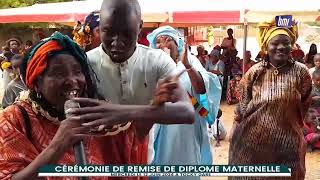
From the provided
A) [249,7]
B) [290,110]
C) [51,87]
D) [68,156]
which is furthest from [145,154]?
[249,7]

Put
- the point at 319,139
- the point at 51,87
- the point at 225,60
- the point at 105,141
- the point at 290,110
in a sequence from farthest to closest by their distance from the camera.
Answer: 1. the point at 225,60
2. the point at 319,139
3. the point at 290,110
4. the point at 105,141
5. the point at 51,87

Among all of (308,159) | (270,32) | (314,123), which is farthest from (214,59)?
(270,32)

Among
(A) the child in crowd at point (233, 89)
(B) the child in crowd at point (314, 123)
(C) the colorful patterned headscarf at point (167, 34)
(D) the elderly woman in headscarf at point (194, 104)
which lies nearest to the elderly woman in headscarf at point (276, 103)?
(D) the elderly woman in headscarf at point (194, 104)

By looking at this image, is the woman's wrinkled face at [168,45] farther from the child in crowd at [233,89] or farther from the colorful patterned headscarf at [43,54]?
the child in crowd at [233,89]

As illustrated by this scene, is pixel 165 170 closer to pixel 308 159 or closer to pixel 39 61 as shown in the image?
Result: pixel 39 61

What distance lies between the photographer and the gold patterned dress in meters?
2.89

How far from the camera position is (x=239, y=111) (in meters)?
3.17

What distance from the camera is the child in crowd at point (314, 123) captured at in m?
5.96

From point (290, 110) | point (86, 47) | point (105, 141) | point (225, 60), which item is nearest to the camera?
point (105, 141)

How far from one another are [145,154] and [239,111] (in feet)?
5.30

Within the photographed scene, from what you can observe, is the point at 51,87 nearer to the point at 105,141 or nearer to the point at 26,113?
the point at 26,113

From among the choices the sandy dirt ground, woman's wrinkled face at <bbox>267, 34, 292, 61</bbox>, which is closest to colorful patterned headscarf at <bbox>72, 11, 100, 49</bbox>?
woman's wrinkled face at <bbox>267, 34, 292, 61</bbox>

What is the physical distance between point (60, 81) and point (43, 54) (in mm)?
87

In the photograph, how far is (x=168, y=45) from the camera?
243 cm
